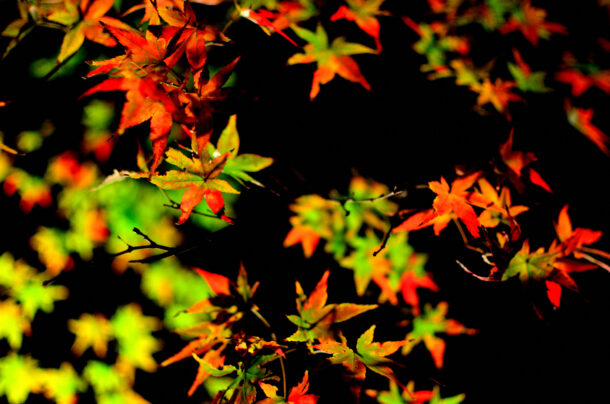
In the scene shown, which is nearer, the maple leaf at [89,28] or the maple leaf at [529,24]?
the maple leaf at [89,28]

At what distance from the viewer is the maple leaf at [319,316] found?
809 mm

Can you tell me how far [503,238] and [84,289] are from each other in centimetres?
124

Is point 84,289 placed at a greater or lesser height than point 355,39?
lesser

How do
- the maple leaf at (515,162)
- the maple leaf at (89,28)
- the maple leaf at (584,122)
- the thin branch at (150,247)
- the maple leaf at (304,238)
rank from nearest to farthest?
the thin branch at (150,247) < the maple leaf at (89,28) < the maple leaf at (515,162) < the maple leaf at (304,238) < the maple leaf at (584,122)

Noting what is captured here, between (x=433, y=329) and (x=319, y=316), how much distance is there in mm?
592

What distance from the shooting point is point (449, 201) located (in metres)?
0.80

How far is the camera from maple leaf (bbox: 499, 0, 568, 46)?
136 cm

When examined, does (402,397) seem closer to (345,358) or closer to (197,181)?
(345,358)

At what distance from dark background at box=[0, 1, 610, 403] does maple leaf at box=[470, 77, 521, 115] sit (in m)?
0.08

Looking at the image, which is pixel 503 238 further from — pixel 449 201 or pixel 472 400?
pixel 472 400

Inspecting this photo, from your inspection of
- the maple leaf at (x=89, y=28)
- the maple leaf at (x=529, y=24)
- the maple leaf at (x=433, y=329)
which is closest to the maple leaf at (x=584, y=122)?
the maple leaf at (x=529, y=24)

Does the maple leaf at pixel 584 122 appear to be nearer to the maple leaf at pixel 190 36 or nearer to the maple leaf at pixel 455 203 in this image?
the maple leaf at pixel 455 203

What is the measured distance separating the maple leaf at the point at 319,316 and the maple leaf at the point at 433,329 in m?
0.47

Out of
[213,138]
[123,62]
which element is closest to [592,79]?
[213,138]
